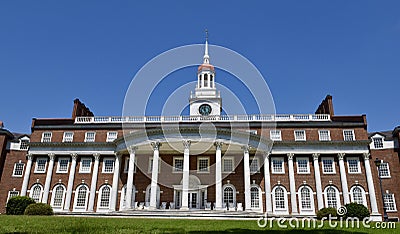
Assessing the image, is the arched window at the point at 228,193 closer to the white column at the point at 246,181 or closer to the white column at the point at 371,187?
the white column at the point at 246,181

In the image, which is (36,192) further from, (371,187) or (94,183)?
(371,187)

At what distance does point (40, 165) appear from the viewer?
4556 centimetres

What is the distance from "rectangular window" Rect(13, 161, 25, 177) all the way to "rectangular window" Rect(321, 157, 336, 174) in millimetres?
39453

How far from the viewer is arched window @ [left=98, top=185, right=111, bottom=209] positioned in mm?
42719

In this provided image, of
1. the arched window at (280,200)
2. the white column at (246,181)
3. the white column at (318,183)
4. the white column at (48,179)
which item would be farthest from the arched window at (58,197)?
the white column at (318,183)

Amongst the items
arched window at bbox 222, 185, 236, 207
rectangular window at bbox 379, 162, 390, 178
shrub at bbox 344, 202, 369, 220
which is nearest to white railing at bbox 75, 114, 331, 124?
arched window at bbox 222, 185, 236, 207

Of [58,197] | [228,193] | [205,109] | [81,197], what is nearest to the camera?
[228,193]

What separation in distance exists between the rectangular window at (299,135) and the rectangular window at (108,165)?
24.0m

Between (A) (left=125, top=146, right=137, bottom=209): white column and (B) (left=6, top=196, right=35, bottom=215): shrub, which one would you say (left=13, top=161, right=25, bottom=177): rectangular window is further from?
(A) (left=125, top=146, right=137, bottom=209): white column

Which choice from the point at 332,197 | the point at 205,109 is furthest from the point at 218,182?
the point at 205,109

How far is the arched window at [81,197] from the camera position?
42906 mm

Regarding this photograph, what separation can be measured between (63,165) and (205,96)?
2347 cm

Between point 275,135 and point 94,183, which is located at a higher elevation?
point 275,135

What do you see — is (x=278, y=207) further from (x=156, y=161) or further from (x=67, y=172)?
(x=67, y=172)
